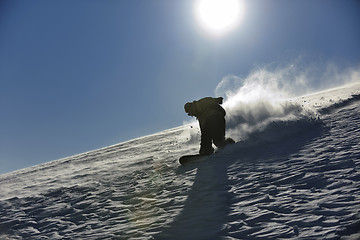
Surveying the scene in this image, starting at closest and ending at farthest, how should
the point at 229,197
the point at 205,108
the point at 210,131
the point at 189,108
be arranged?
the point at 229,197
the point at 210,131
the point at 205,108
the point at 189,108

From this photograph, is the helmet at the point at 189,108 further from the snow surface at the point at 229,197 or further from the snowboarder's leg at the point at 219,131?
the snow surface at the point at 229,197

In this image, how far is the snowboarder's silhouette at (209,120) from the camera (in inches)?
489

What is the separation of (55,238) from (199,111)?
8.64 m

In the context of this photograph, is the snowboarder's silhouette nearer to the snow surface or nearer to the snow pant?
the snow pant

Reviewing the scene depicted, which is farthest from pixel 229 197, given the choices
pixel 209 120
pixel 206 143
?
pixel 209 120

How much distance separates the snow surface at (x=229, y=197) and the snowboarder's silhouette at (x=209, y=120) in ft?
2.66

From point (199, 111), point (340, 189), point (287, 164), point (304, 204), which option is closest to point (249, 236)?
point (304, 204)

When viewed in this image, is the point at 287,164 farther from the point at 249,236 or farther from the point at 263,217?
the point at 249,236

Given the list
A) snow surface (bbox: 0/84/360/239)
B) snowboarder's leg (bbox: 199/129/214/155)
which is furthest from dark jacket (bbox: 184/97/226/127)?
snow surface (bbox: 0/84/360/239)

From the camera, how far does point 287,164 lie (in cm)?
803

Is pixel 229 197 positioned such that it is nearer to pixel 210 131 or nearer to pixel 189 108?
pixel 210 131

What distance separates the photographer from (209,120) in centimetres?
Answer: 1252

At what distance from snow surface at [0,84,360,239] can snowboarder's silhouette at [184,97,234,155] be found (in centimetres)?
81

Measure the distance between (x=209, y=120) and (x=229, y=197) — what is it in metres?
6.31
